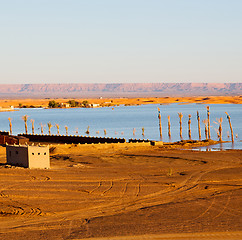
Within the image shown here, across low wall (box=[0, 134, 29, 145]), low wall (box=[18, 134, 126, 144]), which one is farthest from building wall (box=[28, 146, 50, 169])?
low wall (box=[18, 134, 126, 144])

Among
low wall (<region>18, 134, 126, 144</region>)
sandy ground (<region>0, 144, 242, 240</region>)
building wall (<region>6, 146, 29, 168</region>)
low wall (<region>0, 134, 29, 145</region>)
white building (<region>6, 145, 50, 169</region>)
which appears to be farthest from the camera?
low wall (<region>18, 134, 126, 144</region>)

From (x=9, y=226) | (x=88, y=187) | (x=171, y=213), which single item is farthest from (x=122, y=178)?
(x=9, y=226)

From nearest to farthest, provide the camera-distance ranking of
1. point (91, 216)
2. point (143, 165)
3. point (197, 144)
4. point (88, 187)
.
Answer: point (91, 216)
point (88, 187)
point (143, 165)
point (197, 144)

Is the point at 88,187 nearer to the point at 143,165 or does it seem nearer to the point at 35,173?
the point at 35,173

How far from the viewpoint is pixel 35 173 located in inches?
1391

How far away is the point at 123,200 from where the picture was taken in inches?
1051

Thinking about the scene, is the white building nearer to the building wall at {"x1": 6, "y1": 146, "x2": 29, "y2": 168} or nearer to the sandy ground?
the building wall at {"x1": 6, "y1": 146, "x2": 29, "y2": 168}

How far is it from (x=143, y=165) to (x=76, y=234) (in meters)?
21.6

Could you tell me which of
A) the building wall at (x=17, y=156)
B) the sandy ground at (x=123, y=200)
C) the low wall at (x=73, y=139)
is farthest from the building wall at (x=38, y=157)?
the low wall at (x=73, y=139)

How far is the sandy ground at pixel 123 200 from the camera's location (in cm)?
2064

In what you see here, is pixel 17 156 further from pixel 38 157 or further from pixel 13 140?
pixel 13 140

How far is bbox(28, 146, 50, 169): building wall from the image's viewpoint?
38000 millimetres

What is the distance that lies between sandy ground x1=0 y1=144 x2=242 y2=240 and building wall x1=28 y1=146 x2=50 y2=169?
1012mm

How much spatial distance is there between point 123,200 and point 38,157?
13394 millimetres
